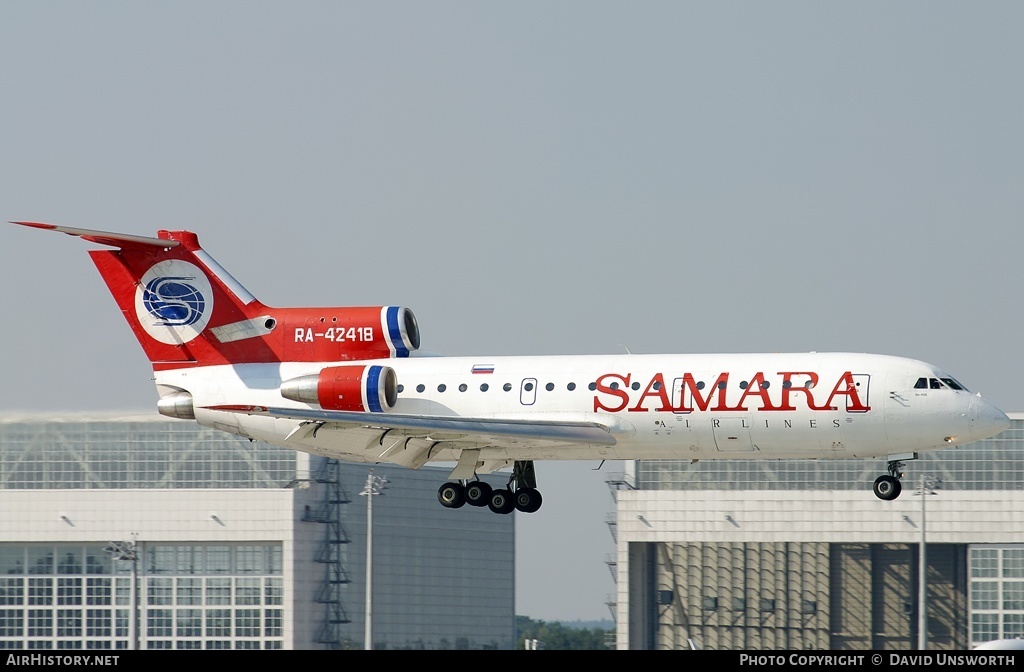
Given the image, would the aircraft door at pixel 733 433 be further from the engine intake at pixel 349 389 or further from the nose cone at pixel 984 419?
the engine intake at pixel 349 389

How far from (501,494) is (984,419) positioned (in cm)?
1222

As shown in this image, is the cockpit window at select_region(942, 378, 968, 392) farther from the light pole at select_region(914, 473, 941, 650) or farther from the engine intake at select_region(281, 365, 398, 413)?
the light pole at select_region(914, 473, 941, 650)

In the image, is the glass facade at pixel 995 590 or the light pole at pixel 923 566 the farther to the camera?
the glass facade at pixel 995 590

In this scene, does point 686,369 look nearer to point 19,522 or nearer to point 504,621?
point 19,522

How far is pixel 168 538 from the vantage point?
76.0 m

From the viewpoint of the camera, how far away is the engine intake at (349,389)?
125ft

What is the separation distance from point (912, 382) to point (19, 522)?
55374 millimetres

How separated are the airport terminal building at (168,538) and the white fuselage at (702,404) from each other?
38583 millimetres

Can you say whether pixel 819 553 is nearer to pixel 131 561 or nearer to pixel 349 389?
pixel 131 561

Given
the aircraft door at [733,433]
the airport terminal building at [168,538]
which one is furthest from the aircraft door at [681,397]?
the airport terminal building at [168,538]

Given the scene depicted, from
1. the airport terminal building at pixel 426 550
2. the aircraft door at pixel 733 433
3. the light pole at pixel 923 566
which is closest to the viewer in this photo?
the aircraft door at pixel 733 433

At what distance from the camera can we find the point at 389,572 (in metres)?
85.8

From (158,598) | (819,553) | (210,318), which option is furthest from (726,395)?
(158,598)
